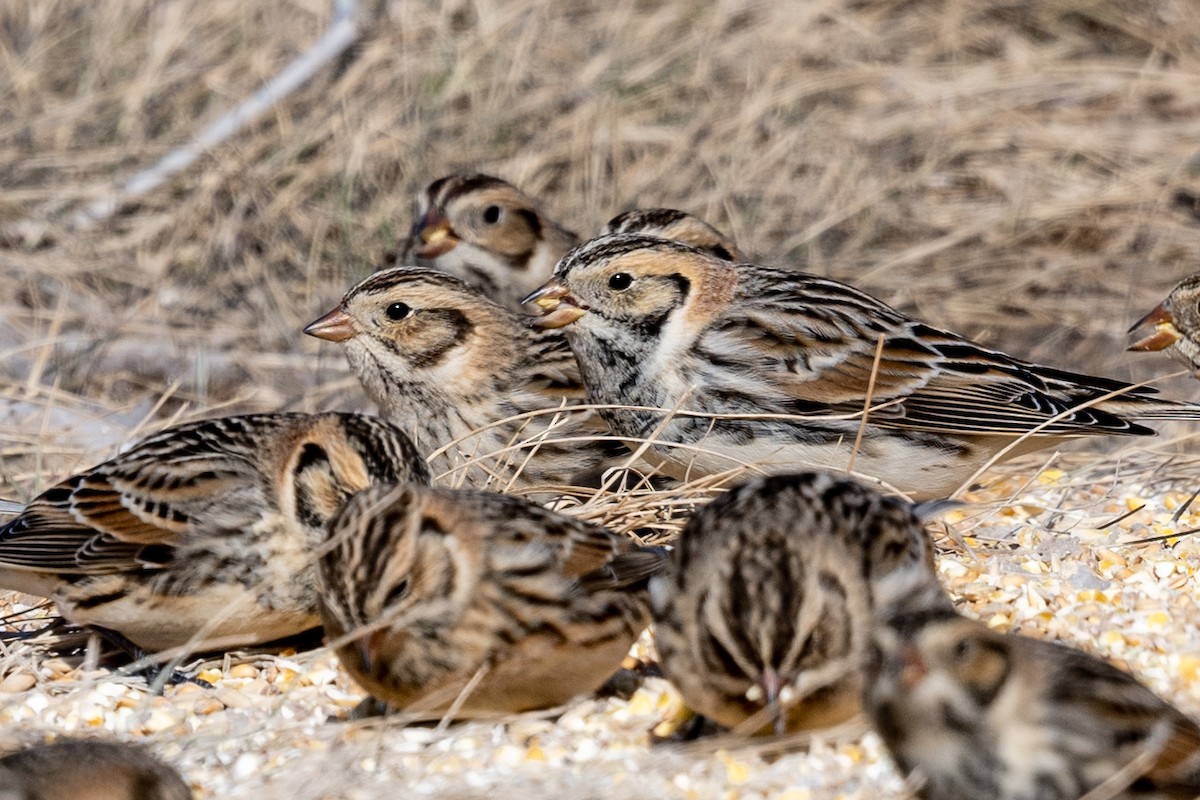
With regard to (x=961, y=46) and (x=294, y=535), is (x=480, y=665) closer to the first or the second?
(x=294, y=535)

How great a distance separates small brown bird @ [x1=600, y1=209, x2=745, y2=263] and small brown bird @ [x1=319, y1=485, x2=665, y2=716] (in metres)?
3.10

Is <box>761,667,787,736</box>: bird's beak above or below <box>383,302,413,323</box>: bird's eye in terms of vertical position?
below

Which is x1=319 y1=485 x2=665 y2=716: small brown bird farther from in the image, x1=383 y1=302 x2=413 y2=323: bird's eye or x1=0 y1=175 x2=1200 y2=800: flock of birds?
x1=383 y1=302 x2=413 y2=323: bird's eye

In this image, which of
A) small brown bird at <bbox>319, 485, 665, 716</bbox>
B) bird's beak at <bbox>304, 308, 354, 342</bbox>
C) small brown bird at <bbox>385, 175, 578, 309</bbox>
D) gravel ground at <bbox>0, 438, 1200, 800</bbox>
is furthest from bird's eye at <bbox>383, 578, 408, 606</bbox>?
small brown bird at <bbox>385, 175, 578, 309</bbox>

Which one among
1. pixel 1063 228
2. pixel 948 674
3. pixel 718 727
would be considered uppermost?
pixel 948 674

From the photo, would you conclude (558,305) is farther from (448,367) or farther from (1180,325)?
(1180,325)

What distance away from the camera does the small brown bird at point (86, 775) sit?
3.80 metres

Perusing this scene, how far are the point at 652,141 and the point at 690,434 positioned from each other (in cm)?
543

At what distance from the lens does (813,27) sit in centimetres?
1224

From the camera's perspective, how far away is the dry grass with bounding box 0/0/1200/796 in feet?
33.0

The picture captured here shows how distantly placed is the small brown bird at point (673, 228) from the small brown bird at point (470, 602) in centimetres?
310

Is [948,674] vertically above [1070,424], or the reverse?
[948,674]

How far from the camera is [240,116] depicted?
431 inches

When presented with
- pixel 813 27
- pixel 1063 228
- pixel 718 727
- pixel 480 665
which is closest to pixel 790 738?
pixel 718 727
